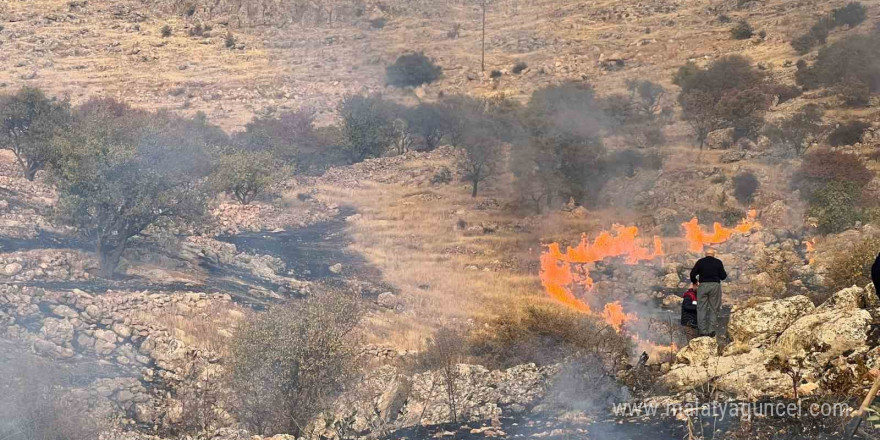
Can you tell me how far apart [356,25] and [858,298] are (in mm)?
70197

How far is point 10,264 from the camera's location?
914 inches

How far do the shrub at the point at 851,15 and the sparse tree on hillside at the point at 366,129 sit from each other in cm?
3296

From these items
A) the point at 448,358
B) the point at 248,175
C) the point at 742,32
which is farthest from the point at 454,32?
the point at 448,358

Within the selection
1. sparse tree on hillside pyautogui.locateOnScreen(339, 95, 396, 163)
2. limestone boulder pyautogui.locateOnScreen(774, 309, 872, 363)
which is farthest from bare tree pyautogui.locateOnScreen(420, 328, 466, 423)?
sparse tree on hillside pyautogui.locateOnScreen(339, 95, 396, 163)

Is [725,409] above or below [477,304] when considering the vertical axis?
above

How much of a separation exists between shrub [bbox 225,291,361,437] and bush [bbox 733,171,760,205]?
78.3 feet

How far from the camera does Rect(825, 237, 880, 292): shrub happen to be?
51.1 feet

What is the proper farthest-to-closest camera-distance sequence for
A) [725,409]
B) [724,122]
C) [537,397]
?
[724,122], [537,397], [725,409]

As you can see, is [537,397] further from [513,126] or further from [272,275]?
[513,126]

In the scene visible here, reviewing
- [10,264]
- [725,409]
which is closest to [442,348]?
[725,409]

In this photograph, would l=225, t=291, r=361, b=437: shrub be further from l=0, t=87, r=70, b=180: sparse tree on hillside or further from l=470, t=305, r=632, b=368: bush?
l=0, t=87, r=70, b=180: sparse tree on hillside

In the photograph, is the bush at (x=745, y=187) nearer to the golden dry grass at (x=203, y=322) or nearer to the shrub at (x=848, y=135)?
the shrub at (x=848, y=135)

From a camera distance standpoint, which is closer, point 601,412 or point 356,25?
point 601,412

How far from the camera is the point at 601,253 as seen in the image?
98.9 ft
